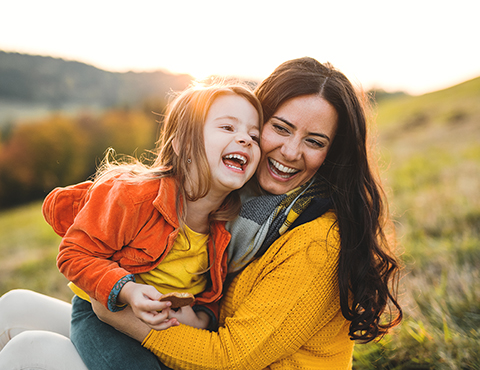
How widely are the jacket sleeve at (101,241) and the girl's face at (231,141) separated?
1.42 ft

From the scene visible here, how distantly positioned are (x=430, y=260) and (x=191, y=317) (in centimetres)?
306

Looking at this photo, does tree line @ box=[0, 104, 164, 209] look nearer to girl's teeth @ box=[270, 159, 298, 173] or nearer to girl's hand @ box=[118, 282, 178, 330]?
girl's teeth @ box=[270, 159, 298, 173]

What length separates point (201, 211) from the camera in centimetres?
186

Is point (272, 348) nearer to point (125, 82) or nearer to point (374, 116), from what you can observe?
point (374, 116)

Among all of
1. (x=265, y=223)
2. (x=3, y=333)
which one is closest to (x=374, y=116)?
(x=265, y=223)

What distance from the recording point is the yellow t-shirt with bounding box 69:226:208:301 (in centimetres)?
172

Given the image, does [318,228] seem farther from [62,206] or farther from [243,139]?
[62,206]

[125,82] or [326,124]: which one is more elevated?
[326,124]

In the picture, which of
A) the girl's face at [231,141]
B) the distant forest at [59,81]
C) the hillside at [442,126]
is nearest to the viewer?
the girl's face at [231,141]

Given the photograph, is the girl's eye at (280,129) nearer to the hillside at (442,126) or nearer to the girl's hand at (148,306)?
→ the girl's hand at (148,306)

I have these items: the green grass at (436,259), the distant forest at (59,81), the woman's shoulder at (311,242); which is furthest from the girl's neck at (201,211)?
the distant forest at (59,81)

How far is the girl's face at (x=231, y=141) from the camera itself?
174 cm

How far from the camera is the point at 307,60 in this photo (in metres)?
1.94

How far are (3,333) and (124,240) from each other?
1027mm
